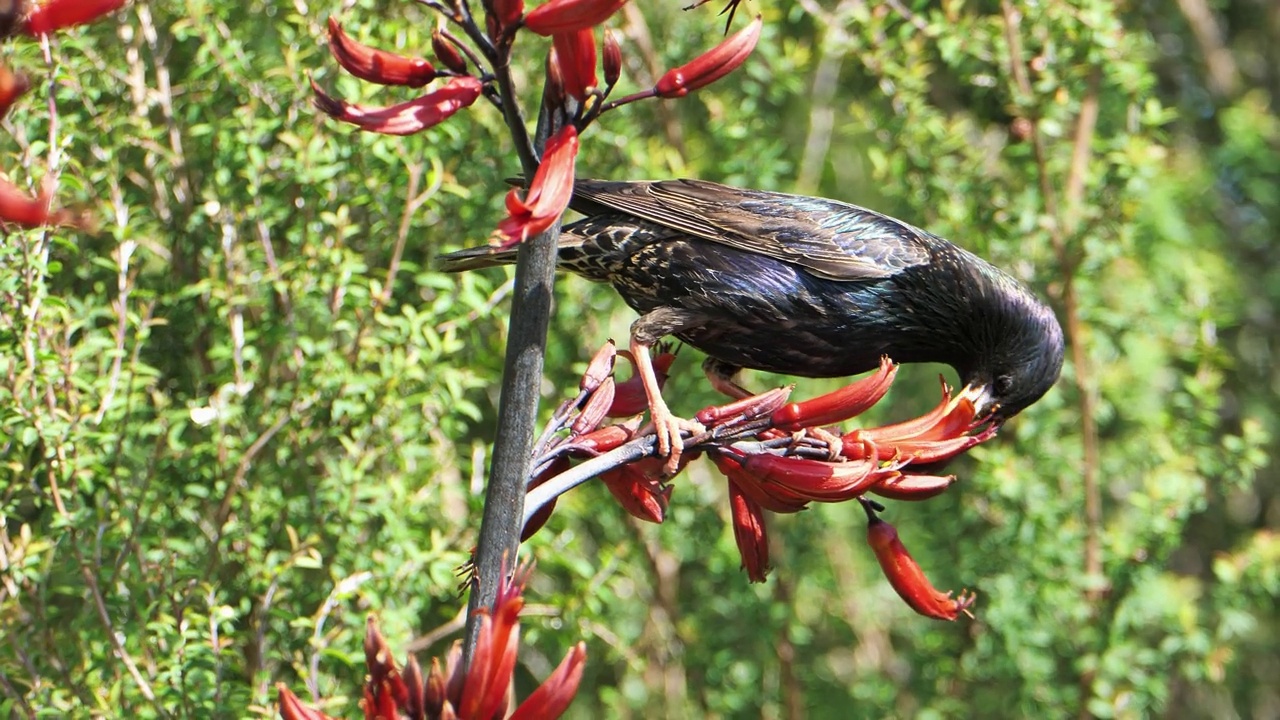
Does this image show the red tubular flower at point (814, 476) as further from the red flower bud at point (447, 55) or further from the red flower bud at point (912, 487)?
the red flower bud at point (447, 55)

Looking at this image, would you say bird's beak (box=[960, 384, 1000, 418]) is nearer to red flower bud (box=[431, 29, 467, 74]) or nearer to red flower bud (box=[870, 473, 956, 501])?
red flower bud (box=[870, 473, 956, 501])

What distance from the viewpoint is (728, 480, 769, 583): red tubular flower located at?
179 centimetres

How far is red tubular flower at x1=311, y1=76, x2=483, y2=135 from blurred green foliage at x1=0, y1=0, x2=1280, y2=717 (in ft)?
3.90

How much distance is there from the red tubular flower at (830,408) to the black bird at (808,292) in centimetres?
44

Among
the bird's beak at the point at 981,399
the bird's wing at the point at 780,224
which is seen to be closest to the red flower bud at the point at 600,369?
the bird's wing at the point at 780,224

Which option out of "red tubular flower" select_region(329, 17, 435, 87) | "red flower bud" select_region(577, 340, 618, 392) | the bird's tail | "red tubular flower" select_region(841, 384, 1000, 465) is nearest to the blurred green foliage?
the bird's tail

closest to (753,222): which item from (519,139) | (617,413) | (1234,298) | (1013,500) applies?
(617,413)

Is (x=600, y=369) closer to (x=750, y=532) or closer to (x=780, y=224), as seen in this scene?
(x=750, y=532)

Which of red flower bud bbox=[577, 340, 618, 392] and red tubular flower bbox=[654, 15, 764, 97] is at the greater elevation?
red tubular flower bbox=[654, 15, 764, 97]

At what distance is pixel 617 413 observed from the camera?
1.97 metres

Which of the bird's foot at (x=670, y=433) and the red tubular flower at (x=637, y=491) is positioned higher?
the bird's foot at (x=670, y=433)

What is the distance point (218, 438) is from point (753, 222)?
4.11 feet

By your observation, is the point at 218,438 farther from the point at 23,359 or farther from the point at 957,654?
the point at 957,654

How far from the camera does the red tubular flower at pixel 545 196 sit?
137cm
